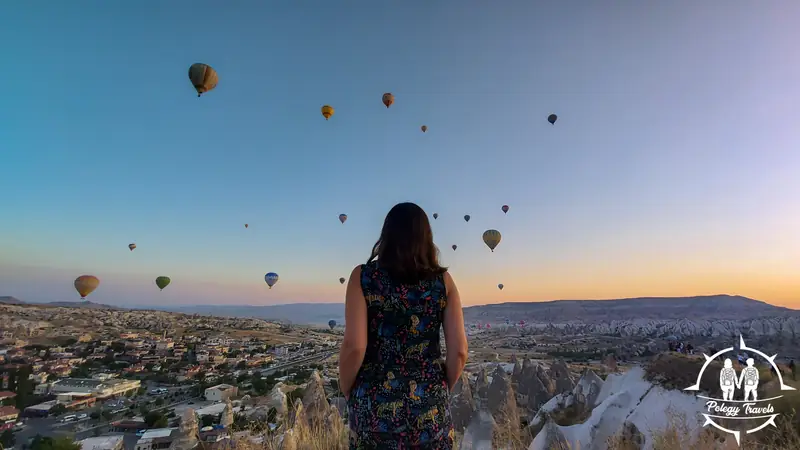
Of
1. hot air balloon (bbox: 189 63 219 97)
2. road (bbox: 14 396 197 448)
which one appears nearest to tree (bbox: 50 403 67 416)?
road (bbox: 14 396 197 448)

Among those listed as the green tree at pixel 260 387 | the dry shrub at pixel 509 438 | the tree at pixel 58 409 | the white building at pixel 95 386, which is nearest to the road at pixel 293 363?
the green tree at pixel 260 387

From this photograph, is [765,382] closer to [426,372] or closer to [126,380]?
[426,372]

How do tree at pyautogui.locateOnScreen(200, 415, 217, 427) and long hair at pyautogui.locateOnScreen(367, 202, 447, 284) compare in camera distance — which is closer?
long hair at pyautogui.locateOnScreen(367, 202, 447, 284)

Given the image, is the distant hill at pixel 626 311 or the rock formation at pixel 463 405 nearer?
the rock formation at pixel 463 405

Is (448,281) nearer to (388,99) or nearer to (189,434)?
(189,434)

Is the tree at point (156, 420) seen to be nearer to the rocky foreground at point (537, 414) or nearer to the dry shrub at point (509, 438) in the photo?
the rocky foreground at point (537, 414)

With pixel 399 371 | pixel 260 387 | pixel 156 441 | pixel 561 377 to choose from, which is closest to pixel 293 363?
pixel 260 387

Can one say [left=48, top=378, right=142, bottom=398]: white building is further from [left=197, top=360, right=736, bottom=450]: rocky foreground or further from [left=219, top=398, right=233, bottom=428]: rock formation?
[left=219, top=398, right=233, bottom=428]: rock formation
